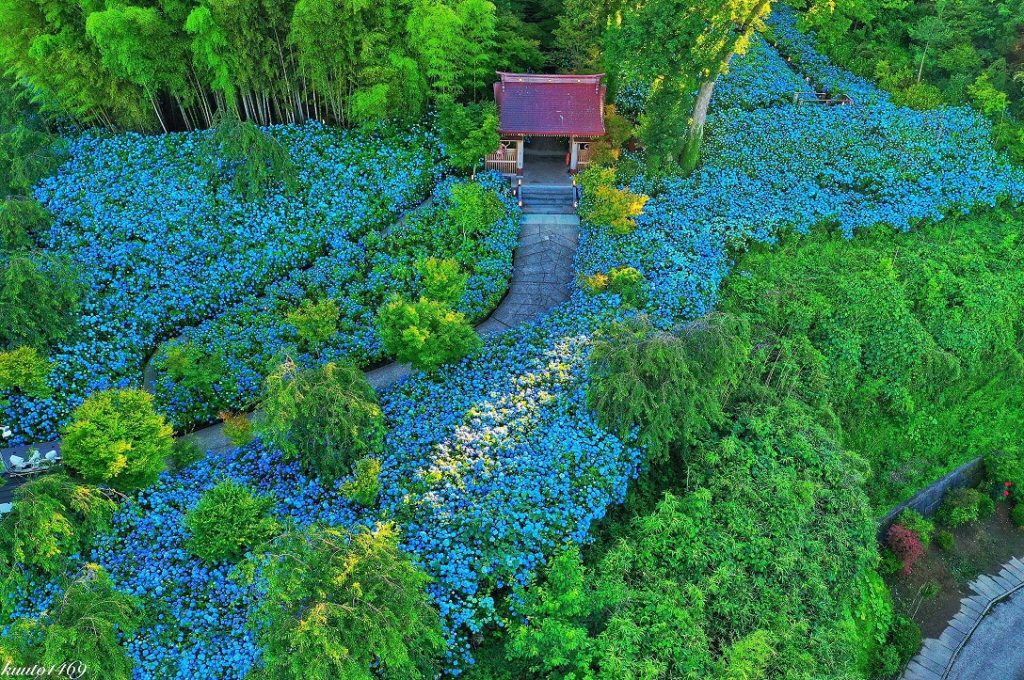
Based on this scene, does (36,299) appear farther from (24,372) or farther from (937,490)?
(937,490)

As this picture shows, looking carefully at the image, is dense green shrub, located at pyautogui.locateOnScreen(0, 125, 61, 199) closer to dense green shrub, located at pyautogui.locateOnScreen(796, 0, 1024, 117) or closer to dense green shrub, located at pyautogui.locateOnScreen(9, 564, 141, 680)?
dense green shrub, located at pyautogui.locateOnScreen(9, 564, 141, 680)

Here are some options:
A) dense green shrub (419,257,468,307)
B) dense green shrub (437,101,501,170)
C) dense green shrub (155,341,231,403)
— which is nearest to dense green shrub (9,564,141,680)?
dense green shrub (155,341,231,403)

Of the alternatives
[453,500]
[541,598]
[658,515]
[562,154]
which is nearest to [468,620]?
[541,598]

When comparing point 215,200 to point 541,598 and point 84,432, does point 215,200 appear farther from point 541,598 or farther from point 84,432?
point 541,598

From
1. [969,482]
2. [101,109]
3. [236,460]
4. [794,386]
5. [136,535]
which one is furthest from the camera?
[101,109]

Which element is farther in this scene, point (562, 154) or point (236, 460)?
point (562, 154)

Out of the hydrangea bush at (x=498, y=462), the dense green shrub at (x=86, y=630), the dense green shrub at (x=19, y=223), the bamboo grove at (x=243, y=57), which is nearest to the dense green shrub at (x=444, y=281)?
the hydrangea bush at (x=498, y=462)
